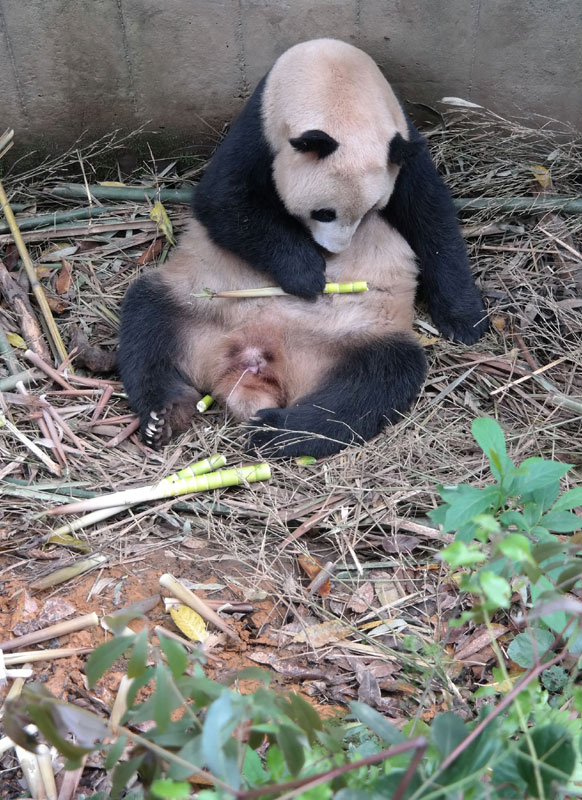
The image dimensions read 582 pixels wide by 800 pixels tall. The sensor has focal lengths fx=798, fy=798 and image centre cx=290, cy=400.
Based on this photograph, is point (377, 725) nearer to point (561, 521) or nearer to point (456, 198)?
point (561, 521)

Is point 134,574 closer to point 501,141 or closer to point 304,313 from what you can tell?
point 304,313

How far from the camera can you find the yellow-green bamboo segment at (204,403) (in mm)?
3510


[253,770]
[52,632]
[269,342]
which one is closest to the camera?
[253,770]

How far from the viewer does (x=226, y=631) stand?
8.31ft

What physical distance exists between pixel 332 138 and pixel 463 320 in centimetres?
110

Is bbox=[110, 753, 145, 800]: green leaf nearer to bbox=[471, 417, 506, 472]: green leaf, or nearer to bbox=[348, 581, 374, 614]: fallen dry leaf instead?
bbox=[471, 417, 506, 472]: green leaf

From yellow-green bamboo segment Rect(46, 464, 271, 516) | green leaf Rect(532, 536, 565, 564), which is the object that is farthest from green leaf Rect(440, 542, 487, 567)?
yellow-green bamboo segment Rect(46, 464, 271, 516)

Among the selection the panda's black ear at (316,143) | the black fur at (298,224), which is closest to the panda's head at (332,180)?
the panda's black ear at (316,143)

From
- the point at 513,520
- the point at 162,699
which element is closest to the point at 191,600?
the point at 513,520

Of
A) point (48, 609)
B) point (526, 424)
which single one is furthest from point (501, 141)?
point (48, 609)

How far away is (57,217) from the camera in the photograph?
406 centimetres

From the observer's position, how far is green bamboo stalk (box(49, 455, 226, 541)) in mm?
2891

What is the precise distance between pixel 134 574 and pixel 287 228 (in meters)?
1.62

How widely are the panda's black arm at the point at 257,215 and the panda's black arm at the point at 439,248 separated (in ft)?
1.55
